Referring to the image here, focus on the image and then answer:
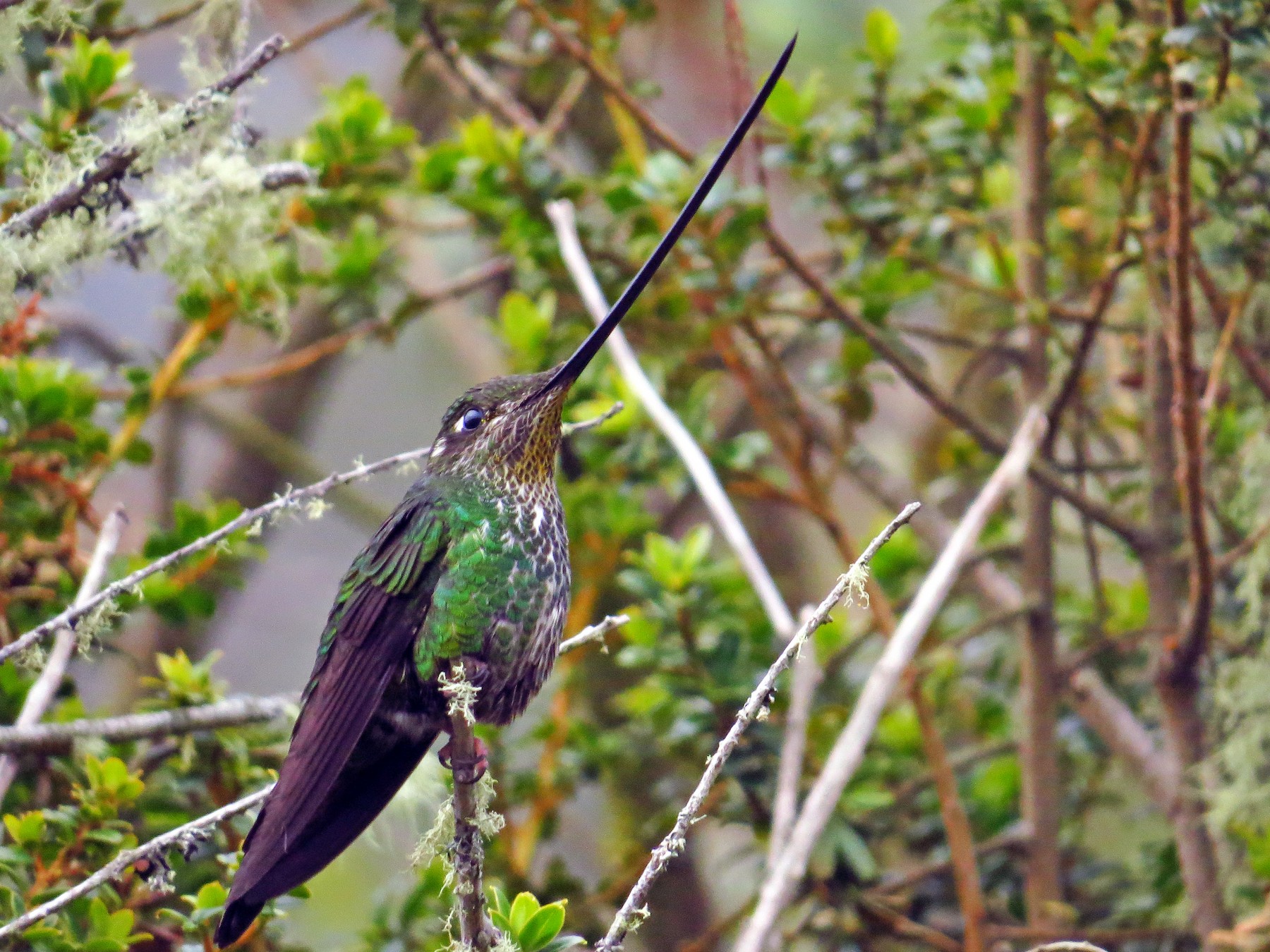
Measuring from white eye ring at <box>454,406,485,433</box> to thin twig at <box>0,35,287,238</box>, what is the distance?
515 millimetres

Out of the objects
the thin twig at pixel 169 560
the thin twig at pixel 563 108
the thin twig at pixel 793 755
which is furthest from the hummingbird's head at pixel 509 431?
the thin twig at pixel 563 108

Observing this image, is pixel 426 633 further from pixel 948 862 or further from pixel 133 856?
pixel 948 862

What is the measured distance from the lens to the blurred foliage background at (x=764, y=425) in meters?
2.04

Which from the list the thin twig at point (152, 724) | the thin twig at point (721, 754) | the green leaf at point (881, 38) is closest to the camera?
the thin twig at point (721, 754)

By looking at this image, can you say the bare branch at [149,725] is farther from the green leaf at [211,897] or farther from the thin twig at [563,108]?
the thin twig at [563,108]

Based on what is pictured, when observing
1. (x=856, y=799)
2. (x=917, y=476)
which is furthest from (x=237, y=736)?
(x=917, y=476)

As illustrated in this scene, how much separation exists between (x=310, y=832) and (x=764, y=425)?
1.74m

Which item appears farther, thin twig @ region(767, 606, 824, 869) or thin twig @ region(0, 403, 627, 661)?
thin twig @ region(767, 606, 824, 869)

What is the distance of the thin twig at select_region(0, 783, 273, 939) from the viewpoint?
136 centimetres

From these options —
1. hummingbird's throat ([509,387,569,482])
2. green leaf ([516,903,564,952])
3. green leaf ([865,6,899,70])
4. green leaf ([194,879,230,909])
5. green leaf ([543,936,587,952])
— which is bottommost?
green leaf ([543,936,587,952])

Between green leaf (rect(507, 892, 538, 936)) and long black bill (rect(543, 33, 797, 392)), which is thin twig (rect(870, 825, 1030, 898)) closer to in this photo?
green leaf (rect(507, 892, 538, 936))

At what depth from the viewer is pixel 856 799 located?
7.74 ft

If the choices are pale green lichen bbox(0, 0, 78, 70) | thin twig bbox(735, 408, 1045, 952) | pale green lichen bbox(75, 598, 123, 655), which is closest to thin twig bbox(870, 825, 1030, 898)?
thin twig bbox(735, 408, 1045, 952)

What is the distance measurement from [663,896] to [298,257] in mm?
1949
